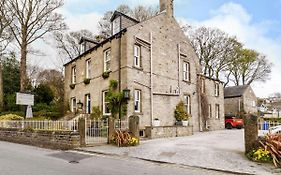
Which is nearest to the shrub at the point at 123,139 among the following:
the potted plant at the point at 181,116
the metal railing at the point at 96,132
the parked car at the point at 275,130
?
the metal railing at the point at 96,132

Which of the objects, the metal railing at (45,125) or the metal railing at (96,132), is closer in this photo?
the metal railing at (45,125)

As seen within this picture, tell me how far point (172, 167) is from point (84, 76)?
667 inches

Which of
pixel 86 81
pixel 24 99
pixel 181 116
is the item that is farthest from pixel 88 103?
pixel 181 116

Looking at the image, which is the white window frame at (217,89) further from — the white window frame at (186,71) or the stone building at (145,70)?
the white window frame at (186,71)

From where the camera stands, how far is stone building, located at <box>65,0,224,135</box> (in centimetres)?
1975

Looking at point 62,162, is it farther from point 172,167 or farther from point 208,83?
point 208,83

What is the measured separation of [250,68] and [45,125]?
39.7m

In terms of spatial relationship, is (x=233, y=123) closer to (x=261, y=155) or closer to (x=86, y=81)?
(x=86, y=81)

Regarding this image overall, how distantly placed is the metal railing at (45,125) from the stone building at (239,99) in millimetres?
33090

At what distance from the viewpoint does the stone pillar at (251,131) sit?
35.0ft

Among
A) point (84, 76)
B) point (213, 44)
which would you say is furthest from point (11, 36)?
point (213, 44)

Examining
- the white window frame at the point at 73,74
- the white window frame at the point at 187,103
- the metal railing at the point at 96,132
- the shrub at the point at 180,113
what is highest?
the white window frame at the point at 73,74

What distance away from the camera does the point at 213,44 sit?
4109 centimetres

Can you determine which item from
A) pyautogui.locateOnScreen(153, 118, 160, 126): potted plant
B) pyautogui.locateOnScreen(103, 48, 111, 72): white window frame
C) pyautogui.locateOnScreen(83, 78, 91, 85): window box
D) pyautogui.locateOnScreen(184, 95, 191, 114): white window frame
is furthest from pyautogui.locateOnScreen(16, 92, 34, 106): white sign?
pyautogui.locateOnScreen(184, 95, 191, 114): white window frame
